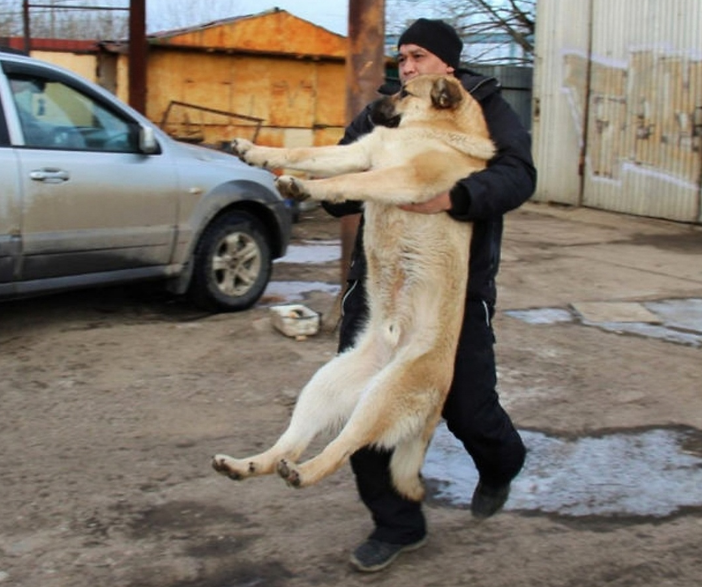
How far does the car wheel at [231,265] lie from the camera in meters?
7.04

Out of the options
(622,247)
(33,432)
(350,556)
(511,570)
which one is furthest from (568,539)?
(622,247)

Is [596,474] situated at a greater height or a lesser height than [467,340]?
lesser

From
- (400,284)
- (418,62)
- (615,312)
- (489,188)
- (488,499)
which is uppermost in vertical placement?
(418,62)

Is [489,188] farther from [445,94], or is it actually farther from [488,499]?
[488,499]

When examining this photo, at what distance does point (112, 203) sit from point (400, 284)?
3.68m

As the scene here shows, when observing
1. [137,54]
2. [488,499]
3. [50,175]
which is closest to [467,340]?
[488,499]

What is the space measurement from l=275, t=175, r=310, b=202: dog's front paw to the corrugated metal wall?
36.9 ft

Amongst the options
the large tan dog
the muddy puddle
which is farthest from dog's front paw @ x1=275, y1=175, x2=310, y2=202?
the muddy puddle

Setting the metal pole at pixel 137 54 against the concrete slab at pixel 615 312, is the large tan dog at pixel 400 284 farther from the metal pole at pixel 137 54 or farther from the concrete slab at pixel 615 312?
the metal pole at pixel 137 54

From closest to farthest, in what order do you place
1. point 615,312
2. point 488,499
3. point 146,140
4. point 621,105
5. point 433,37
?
point 433,37 < point 488,499 < point 146,140 < point 615,312 < point 621,105

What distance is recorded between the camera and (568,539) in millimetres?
3648

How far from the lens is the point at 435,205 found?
3.06 meters

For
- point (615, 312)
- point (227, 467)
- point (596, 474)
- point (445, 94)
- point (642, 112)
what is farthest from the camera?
point (642, 112)

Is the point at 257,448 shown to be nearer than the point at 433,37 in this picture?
No
